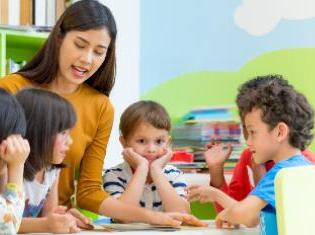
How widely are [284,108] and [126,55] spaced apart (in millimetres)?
1734

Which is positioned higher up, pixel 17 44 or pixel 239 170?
pixel 17 44

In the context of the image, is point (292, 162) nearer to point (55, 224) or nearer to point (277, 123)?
point (277, 123)

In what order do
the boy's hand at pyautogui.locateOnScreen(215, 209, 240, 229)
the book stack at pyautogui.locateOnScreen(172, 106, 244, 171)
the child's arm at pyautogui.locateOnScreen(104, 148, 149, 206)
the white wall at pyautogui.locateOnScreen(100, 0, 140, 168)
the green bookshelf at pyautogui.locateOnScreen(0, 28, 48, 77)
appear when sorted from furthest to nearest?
the white wall at pyautogui.locateOnScreen(100, 0, 140, 168) → the book stack at pyautogui.locateOnScreen(172, 106, 244, 171) → the green bookshelf at pyautogui.locateOnScreen(0, 28, 48, 77) → the child's arm at pyautogui.locateOnScreen(104, 148, 149, 206) → the boy's hand at pyautogui.locateOnScreen(215, 209, 240, 229)

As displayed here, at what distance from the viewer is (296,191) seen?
132 centimetres

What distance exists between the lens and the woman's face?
6.08 ft

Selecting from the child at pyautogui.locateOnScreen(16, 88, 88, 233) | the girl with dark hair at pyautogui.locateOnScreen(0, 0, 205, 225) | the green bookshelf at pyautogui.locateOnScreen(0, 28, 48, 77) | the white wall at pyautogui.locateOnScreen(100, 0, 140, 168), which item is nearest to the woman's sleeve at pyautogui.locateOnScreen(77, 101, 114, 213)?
the girl with dark hair at pyautogui.locateOnScreen(0, 0, 205, 225)

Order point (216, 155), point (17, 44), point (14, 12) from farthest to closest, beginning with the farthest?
point (17, 44), point (14, 12), point (216, 155)

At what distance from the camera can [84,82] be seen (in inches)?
79.8

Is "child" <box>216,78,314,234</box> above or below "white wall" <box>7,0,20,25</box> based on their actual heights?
below

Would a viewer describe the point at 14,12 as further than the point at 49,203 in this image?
Yes

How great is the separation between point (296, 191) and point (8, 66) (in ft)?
6.23

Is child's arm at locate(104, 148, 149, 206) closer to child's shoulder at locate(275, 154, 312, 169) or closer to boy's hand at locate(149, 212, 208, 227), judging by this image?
boy's hand at locate(149, 212, 208, 227)

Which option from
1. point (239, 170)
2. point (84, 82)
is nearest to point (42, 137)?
point (84, 82)

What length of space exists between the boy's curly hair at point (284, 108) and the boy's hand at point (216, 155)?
1.22 feet
